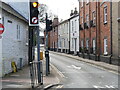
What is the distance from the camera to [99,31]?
30.1 meters

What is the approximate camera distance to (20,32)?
21.4 m

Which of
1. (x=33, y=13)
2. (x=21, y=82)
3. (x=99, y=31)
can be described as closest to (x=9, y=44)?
(x=21, y=82)

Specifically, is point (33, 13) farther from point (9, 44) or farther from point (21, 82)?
point (9, 44)

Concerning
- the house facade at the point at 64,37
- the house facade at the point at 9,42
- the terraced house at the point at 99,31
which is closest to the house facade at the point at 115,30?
the terraced house at the point at 99,31

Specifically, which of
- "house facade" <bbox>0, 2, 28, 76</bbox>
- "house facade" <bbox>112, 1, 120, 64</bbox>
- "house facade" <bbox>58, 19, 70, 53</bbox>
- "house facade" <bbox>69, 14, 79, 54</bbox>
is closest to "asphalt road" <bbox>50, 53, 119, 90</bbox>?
"house facade" <bbox>0, 2, 28, 76</bbox>

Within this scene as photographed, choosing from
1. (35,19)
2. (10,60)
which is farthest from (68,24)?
(35,19)

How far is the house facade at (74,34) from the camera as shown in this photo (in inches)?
1688

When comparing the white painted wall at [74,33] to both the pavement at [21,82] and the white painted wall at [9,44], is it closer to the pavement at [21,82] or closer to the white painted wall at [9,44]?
the white painted wall at [9,44]

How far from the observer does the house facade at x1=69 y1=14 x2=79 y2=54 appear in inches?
1688

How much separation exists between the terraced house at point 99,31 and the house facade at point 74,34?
129 inches

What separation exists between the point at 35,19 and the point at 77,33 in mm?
31238

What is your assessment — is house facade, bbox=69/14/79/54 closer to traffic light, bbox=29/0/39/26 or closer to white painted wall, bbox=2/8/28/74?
white painted wall, bbox=2/8/28/74

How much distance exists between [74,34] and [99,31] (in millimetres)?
14592

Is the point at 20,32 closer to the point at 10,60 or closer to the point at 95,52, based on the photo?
the point at 10,60
